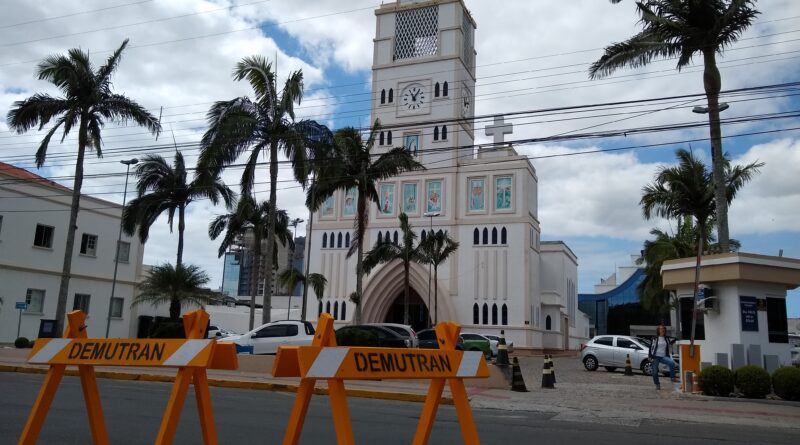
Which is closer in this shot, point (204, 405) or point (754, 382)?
point (204, 405)

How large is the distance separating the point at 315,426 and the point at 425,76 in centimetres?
5158

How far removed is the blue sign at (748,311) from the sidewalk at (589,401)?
2429 millimetres

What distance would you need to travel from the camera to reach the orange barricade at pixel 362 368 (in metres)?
3.99

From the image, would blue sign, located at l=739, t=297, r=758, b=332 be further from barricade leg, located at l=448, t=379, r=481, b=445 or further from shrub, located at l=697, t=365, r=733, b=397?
barricade leg, located at l=448, t=379, r=481, b=445

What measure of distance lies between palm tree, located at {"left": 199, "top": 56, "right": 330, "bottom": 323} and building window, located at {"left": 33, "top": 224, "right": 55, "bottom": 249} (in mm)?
16233

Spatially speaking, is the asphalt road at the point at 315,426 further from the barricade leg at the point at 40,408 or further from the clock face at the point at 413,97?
the clock face at the point at 413,97

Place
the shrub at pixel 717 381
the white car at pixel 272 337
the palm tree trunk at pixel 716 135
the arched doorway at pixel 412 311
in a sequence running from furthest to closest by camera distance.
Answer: the arched doorway at pixel 412 311, the white car at pixel 272 337, the palm tree trunk at pixel 716 135, the shrub at pixel 717 381

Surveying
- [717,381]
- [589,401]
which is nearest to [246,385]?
[589,401]

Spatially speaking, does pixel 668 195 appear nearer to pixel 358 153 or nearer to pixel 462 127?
pixel 358 153

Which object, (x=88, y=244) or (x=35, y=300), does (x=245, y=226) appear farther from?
(x=35, y=300)

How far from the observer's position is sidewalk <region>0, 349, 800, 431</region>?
12203 mm

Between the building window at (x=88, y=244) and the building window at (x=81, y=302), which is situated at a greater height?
the building window at (x=88, y=244)

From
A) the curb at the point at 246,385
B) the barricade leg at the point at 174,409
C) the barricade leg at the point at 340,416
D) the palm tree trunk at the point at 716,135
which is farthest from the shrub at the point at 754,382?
the barricade leg at the point at 174,409

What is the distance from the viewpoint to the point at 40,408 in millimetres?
4746
